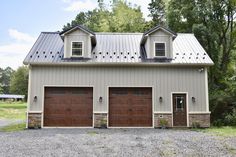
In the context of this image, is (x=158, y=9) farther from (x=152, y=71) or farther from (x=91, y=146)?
(x=91, y=146)

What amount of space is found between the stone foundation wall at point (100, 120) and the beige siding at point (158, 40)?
416 centimetres

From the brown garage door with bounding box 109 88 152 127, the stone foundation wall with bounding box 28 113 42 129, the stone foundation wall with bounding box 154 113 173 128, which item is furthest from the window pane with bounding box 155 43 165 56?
the stone foundation wall with bounding box 28 113 42 129

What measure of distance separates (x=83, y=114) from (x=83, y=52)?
3.40m

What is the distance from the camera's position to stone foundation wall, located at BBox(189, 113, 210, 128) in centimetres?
1331

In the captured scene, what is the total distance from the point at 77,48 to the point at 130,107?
440 cm

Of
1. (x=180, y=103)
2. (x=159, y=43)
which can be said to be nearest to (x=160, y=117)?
(x=180, y=103)

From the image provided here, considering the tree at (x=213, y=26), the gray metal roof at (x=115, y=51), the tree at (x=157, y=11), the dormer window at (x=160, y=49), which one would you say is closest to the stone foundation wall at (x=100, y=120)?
the gray metal roof at (x=115, y=51)

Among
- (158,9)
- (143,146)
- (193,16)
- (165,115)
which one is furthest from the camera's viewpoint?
(158,9)

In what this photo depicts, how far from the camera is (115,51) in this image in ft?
47.8

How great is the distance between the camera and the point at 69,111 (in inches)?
529

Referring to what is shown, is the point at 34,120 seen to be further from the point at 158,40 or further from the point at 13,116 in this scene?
the point at 13,116

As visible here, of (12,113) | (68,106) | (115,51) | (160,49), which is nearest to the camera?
(68,106)

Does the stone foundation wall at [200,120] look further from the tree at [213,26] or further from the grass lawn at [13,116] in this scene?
the grass lawn at [13,116]

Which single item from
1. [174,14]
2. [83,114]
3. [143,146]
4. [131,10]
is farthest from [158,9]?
[143,146]
